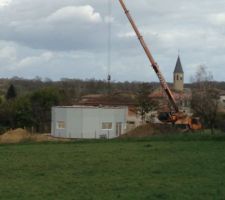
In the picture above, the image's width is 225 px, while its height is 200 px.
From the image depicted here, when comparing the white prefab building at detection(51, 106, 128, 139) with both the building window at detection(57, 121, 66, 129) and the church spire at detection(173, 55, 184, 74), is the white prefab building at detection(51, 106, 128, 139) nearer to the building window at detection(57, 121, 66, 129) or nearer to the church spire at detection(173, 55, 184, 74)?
Answer: the building window at detection(57, 121, 66, 129)

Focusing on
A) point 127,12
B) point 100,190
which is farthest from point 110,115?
point 100,190

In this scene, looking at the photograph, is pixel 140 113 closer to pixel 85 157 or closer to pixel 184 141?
pixel 184 141

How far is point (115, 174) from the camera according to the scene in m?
14.4

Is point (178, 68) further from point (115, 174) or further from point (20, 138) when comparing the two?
point (115, 174)

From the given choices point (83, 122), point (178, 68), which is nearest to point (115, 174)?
point (83, 122)

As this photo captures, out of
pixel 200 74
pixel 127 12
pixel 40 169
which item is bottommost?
pixel 40 169

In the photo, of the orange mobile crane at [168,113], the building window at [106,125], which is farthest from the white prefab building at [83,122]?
the orange mobile crane at [168,113]

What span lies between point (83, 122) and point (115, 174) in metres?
47.9

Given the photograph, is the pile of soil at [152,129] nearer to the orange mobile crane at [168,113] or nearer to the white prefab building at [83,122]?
the orange mobile crane at [168,113]

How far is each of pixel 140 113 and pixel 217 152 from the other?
56828 mm

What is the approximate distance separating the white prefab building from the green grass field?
3969cm

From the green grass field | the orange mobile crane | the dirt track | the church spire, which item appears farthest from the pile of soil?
the church spire

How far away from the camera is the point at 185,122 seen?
170 ft

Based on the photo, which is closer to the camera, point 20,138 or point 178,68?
point 20,138
